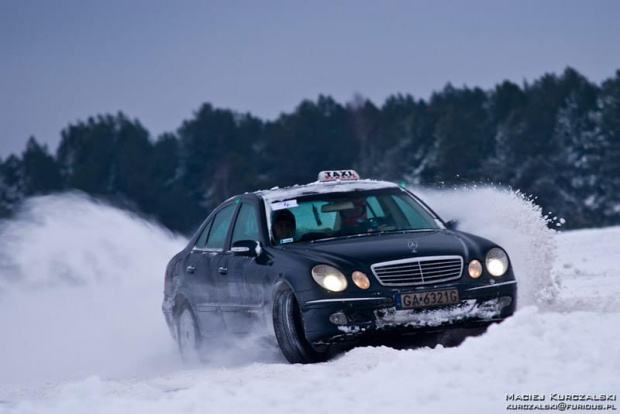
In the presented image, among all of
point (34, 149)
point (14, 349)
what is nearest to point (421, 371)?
point (14, 349)

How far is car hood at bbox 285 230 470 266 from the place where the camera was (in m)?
→ 9.20

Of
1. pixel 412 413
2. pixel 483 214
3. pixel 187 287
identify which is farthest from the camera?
pixel 483 214

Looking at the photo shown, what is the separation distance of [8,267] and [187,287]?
339 inches

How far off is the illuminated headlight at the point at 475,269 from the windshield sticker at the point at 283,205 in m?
1.66

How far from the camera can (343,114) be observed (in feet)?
355

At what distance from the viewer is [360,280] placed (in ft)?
29.7

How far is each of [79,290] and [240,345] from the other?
28.4 ft

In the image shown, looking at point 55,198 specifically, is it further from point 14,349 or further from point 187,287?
point 187,287

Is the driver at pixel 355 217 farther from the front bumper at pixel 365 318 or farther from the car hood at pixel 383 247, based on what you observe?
the front bumper at pixel 365 318

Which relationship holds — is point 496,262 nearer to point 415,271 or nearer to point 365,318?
point 415,271

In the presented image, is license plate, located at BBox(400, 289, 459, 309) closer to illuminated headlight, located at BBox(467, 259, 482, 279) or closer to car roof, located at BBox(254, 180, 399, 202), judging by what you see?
illuminated headlight, located at BBox(467, 259, 482, 279)

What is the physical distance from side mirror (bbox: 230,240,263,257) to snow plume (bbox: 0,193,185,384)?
198cm

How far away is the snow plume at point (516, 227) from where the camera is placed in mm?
12047

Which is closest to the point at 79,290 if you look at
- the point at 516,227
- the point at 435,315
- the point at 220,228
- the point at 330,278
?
the point at 516,227
